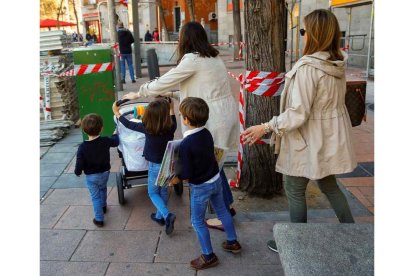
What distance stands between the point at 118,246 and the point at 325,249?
6.15 feet

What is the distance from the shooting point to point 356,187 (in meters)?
4.61

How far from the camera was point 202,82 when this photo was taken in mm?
3463

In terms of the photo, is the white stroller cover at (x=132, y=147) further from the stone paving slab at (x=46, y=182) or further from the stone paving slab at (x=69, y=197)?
the stone paving slab at (x=46, y=182)

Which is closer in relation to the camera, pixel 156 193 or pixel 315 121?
pixel 315 121

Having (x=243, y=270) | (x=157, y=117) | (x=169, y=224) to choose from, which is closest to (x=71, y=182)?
(x=169, y=224)

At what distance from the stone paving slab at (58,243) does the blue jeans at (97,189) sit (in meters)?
0.23

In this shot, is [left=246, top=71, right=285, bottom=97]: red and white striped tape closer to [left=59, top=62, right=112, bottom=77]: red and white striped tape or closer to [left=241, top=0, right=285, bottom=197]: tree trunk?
[left=241, top=0, right=285, bottom=197]: tree trunk

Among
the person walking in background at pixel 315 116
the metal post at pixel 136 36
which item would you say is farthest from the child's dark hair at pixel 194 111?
the metal post at pixel 136 36

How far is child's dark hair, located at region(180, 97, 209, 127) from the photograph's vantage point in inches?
115

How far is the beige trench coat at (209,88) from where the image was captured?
3.39 metres

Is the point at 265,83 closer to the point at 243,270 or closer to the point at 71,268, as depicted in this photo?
the point at 243,270

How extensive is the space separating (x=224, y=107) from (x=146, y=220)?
54.3 inches

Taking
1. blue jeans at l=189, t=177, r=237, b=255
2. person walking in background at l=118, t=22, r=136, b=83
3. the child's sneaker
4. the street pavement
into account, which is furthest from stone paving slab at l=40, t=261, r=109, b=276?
person walking in background at l=118, t=22, r=136, b=83
